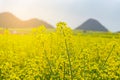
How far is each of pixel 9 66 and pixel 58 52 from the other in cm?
392

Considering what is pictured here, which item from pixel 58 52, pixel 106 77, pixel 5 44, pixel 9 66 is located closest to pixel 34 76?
pixel 9 66

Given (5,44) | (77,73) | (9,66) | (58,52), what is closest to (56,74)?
(77,73)

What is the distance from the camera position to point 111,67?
848cm

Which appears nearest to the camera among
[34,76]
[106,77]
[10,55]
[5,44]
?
[34,76]

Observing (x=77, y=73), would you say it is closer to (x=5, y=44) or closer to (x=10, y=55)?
(x=10, y=55)

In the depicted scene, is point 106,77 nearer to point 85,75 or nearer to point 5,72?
point 85,75

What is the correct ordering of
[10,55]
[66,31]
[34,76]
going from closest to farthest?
[66,31] → [34,76] → [10,55]

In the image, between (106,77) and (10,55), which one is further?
(10,55)

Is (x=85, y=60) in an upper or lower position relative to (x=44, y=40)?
lower

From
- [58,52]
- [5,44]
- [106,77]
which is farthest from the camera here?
[5,44]

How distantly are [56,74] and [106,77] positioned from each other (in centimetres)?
112

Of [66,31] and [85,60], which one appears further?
[85,60]

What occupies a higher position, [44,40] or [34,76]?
[44,40]

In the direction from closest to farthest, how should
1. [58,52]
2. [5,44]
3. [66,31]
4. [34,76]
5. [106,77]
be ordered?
[66,31] < [34,76] < [106,77] < [58,52] < [5,44]
